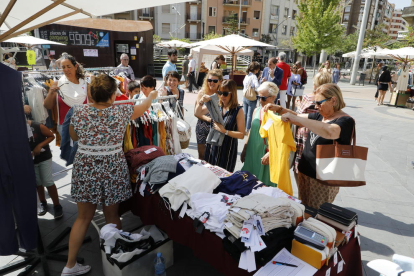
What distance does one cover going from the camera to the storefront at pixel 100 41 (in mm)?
16406

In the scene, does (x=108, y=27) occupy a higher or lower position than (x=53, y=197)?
higher

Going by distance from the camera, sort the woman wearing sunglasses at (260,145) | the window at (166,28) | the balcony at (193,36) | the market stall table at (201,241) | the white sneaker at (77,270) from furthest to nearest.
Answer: the balcony at (193,36), the window at (166,28), the woman wearing sunglasses at (260,145), the white sneaker at (77,270), the market stall table at (201,241)

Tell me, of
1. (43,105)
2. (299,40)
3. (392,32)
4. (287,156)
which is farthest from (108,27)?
(392,32)

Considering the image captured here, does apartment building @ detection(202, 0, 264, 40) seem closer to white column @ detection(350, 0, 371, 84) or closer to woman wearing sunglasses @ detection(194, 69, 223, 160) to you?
white column @ detection(350, 0, 371, 84)

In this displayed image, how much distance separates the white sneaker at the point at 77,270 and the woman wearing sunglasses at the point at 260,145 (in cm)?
214

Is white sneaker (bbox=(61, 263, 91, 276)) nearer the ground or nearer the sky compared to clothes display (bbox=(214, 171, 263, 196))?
nearer the ground

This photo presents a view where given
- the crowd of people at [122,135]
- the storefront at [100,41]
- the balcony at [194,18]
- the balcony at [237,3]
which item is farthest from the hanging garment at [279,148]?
the balcony at [237,3]

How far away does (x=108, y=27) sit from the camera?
50.1 feet

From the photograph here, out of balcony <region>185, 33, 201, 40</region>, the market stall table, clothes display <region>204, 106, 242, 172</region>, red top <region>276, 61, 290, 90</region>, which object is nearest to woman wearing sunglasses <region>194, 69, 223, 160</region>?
clothes display <region>204, 106, 242, 172</region>

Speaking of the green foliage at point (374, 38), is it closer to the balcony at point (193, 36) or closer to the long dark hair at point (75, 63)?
the balcony at point (193, 36)

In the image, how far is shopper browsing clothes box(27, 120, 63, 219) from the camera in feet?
10.9

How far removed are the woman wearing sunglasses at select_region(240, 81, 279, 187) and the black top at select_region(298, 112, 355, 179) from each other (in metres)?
0.45

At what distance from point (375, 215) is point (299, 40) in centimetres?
2509

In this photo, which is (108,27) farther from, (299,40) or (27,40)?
(299,40)
